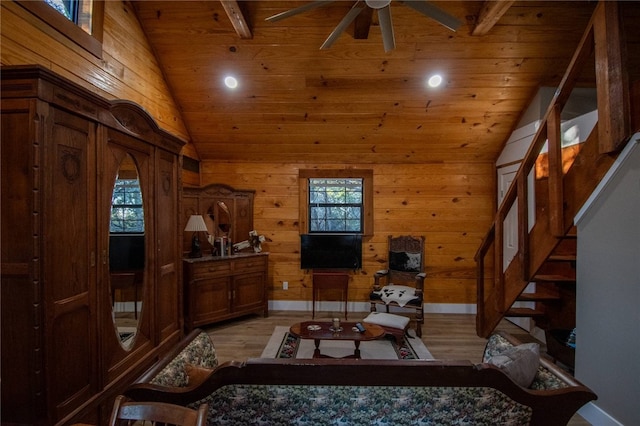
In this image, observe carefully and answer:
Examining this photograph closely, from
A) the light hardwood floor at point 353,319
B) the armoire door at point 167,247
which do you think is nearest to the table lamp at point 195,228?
the armoire door at point 167,247

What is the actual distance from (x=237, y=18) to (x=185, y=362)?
287cm

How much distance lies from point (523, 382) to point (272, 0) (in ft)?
11.8

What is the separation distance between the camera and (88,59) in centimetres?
254

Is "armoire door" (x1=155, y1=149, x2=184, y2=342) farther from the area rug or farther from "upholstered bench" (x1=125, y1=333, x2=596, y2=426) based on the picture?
"upholstered bench" (x1=125, y1=333, x2=596, y2=426)

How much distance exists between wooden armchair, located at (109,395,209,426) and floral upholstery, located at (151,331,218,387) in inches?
15.8

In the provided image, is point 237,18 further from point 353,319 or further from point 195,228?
point 353,319

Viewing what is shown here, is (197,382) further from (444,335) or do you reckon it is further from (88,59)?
(444,335)

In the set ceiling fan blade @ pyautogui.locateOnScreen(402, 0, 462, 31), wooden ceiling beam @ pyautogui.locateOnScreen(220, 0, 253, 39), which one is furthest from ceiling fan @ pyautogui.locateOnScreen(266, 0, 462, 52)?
wooden ceiling beam @ pyautogui.locateOnScreen(220, 0, 253, 39)

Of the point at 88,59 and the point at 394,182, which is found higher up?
the point at 88,59

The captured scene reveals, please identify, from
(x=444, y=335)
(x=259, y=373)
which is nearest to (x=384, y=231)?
(x=444, y=335)

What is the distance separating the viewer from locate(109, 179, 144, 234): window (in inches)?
88.5

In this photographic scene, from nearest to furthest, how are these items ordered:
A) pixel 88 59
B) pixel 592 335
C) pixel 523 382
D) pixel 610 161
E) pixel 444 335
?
pixel 523 382 < pixel 610 161 < pixel 592 335 < pixel 88 59 < pixel 444 335

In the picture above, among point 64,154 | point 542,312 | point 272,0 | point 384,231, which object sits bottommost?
point 542,312

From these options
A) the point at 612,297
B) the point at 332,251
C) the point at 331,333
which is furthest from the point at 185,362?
the point at 332,251
